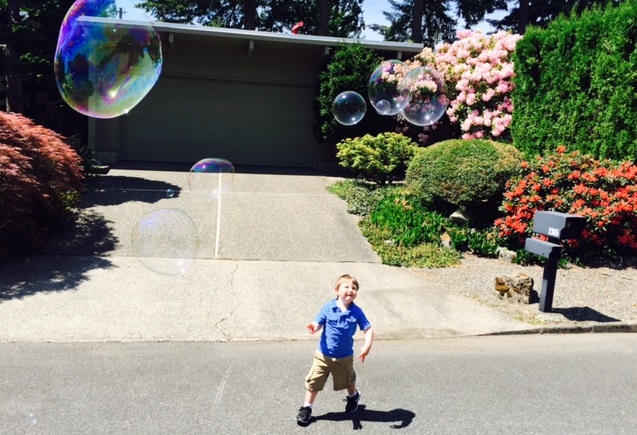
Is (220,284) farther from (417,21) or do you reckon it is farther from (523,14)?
(523,14)

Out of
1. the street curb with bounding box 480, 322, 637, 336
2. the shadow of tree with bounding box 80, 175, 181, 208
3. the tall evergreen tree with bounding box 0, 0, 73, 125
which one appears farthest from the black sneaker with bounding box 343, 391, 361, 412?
the tall evergreen tree with bounding box 0, 0, 73, 125

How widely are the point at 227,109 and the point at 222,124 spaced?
1.59ft

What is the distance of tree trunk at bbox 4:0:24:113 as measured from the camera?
12.6 meters

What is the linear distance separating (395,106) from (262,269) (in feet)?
13.5

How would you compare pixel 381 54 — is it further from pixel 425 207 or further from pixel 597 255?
pixel 597 255

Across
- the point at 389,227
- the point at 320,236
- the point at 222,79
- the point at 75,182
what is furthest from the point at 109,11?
the point at 222,79

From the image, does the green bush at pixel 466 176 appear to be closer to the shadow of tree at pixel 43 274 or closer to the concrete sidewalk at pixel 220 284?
the concrete sidewalk at pixel 220 284

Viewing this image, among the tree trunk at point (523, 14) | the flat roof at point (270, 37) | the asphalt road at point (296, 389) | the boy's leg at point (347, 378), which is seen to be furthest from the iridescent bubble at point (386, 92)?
the tree trunk at point (523, 14)

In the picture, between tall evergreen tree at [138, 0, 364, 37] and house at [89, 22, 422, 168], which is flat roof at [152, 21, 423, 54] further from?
tall evergreen tree at [138, 0, 364, 37]

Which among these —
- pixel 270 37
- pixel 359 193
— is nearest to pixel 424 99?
pixel 359 193

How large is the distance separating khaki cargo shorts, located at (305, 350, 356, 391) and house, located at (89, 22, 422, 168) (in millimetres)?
12865

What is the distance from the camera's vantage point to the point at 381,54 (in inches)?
634

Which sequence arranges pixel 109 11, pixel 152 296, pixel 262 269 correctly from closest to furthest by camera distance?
pixel 109 11
pixel 152 296
pixel 262 269

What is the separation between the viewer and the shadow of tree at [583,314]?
6645 mm
